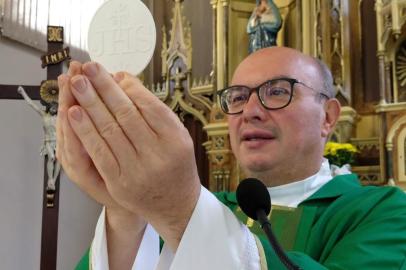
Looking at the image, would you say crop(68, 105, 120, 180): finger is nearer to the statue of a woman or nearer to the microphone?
the microphone

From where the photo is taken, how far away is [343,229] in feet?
3.83

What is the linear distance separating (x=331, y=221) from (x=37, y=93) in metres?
2.70

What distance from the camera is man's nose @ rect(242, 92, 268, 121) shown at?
58.0 inches

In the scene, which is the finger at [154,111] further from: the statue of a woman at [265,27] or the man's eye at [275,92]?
the statue of a woman at [265,27]

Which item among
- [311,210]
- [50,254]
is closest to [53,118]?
[50,254]

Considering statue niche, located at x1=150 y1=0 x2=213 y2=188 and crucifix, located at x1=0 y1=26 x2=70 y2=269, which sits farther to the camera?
statue niche, located at x1=150 y1=0 x2=213 y2=188

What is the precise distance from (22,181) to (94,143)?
3601 mm

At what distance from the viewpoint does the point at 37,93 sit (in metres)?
3.46

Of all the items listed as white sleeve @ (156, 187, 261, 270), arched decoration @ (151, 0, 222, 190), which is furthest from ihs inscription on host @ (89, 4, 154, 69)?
arched decoration @ (151, 0, 222, 190)

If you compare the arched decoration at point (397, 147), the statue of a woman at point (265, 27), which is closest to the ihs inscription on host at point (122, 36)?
the arched decoration at point (397, 147)

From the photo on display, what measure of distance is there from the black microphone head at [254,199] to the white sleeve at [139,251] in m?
0.19

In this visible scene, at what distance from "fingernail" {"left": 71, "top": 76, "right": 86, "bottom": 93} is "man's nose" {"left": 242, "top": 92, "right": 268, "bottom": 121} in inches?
37.1

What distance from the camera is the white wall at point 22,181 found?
3.87m

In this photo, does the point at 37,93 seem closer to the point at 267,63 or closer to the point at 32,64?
the point at 32,64
